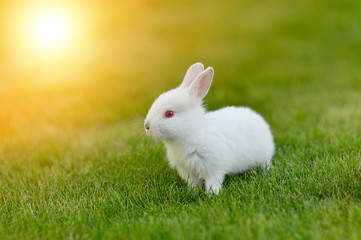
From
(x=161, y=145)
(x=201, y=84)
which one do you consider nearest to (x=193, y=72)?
(x=201, y=84)

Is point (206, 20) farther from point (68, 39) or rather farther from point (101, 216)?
point (101, 216)

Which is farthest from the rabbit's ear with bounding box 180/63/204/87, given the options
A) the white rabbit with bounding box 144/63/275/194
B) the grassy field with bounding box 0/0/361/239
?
the grassy field with bounding box 0/0/361/239

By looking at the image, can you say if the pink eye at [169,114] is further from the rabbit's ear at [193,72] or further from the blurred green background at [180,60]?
the blurred green background at [180,60]

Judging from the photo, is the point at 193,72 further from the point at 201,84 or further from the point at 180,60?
the point at 180,60

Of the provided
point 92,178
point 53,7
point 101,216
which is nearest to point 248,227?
point 101,216

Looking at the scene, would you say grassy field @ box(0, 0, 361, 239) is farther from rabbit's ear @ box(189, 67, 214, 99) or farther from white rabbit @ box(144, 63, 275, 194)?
rabbit's ear @ box(189, 67, 214, 99)

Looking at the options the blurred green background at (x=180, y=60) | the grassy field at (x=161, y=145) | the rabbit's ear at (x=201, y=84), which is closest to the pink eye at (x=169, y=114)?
the rabbit's ear at (x=201, y=84)

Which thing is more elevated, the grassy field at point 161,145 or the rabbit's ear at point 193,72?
the rabbit's ear at point 193,72
